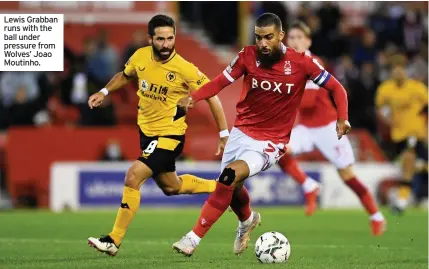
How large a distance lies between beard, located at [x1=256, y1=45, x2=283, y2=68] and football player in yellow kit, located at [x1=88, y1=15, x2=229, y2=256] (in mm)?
749

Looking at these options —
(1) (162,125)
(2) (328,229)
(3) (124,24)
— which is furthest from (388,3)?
(1) (162,125)

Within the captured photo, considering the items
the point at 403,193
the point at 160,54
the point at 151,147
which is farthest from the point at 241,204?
the point at 403,193

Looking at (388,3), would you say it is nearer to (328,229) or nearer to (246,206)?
(328,229)

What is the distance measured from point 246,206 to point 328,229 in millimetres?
4357

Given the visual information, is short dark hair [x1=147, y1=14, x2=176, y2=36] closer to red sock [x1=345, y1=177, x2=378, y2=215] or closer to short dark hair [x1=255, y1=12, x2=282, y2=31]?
short dark hair [x1=255, y1=12, x2=282, y2=31]

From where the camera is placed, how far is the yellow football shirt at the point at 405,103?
18.1 meters

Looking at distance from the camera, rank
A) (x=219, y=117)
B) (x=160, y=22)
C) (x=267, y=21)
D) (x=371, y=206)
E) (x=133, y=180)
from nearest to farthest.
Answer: (x=267, y=21) < (x=160, y=22) < (x=133, y=180) < (x=219, y=117) < (x=371, y=206)

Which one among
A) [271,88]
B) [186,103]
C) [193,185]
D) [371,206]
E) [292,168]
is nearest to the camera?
[186,103]

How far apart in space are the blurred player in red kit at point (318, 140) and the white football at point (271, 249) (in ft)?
12.3

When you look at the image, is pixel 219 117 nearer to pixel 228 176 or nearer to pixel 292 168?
pixel 228 176

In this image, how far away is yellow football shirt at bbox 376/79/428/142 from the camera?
18109 millimetres

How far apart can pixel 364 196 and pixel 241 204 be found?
10.8 feet

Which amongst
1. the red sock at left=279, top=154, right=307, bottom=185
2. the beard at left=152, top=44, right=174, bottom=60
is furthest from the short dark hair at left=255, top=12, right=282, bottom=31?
the red sock at left=279, top=154, right=307, bottom=185

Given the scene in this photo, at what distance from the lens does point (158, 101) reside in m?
10.8
